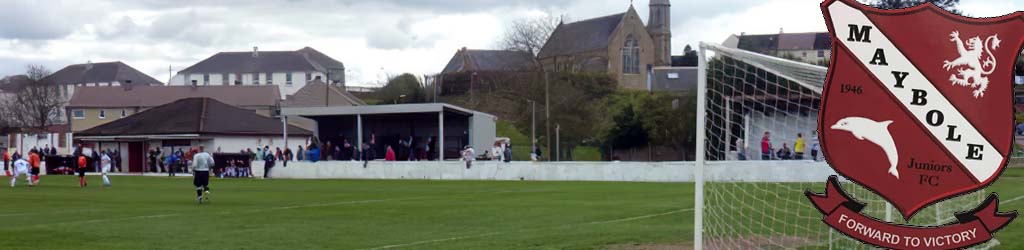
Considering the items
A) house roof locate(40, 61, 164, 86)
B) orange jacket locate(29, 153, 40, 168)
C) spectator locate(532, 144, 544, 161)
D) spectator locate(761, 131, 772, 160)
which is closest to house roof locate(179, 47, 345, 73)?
house roof locate(40, 61, 164, 86)

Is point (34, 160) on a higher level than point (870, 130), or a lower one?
lower

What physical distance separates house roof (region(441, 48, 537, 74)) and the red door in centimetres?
4844

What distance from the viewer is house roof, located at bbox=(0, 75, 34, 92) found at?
420 ft

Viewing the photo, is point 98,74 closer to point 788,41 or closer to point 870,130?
point 788,41

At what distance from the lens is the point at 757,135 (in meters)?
16.4

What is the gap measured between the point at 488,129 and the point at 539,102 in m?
24.4

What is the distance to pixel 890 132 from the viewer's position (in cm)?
1062

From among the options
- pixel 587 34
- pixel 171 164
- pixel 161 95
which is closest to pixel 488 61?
pixel 587 34

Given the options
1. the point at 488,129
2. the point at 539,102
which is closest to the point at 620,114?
the point at 539,102

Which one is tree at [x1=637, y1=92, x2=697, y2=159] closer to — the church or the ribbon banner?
the church

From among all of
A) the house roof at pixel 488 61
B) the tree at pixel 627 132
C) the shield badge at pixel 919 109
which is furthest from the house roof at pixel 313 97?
the shield badge at pixel 919 109

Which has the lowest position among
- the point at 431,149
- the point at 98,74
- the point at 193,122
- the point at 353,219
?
the point at 353,219

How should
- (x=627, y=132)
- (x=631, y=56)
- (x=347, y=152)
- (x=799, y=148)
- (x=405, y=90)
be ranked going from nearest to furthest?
(x=799, y=148) < (x=347, y=152) < (x=627, y=132) < (x=405, y=90) < (x=631, y=56)

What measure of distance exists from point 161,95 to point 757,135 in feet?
364
